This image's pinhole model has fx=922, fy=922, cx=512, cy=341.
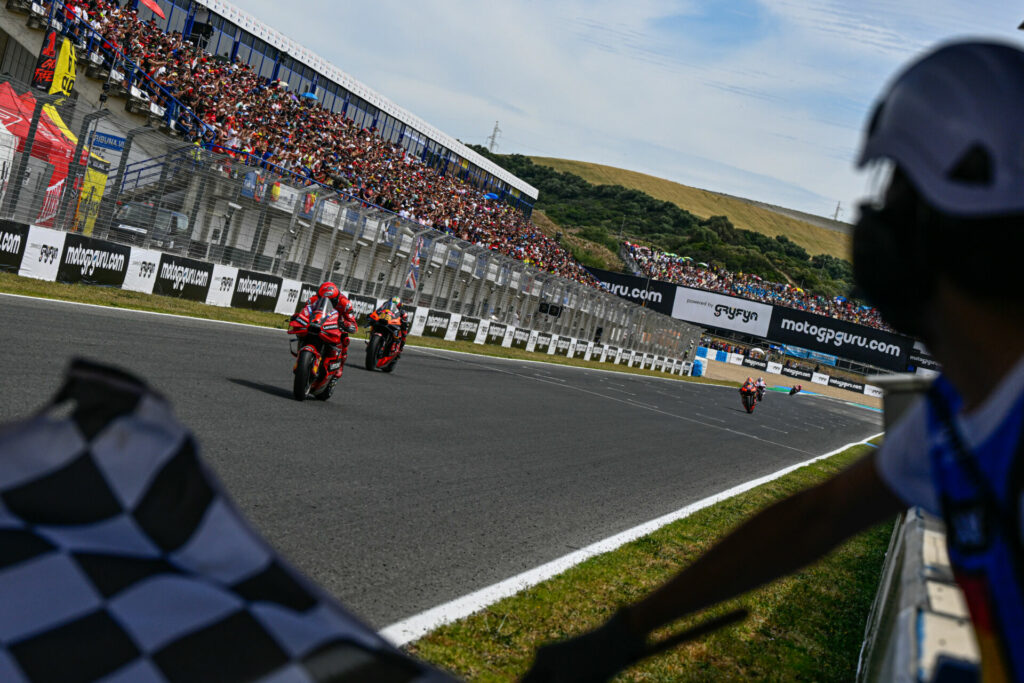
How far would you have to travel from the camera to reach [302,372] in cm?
1020

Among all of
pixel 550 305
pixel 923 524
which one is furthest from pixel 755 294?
pixel 923 524

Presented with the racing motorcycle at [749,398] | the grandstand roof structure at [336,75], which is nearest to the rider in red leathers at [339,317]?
the racing motorcycle at [749,398]

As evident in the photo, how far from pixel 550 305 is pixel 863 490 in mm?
35383

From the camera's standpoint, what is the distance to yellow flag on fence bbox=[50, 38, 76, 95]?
22.4 meters

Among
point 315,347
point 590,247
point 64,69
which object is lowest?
point 315,347

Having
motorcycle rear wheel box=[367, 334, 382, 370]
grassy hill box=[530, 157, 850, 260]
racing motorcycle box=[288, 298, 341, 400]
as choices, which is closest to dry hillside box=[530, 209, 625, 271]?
grassy hill box=[530, 157, 850, 260]

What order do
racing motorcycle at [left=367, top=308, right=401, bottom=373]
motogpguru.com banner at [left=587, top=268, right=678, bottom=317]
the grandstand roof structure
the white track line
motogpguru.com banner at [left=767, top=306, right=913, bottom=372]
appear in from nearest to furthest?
1. the white track line
2. racing motorcycle at [left=367, top=308, right=401, bottom=373]
3. the grandstand roof structure
4. motogpguru.com banner at [left=767, top=306, right=913, bottom=372]
5. motogpguru.com banner at [left=587, top=268, right=678, bottom=317]

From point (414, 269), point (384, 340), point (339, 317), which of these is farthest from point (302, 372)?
point (414, 269)

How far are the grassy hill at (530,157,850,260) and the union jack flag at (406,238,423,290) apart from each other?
140 metres

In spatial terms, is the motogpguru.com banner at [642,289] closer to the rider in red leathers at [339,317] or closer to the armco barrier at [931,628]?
the rider in red leathers at [339,317]

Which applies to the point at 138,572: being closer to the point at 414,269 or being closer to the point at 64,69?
the point at 64,69

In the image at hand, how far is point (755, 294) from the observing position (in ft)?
288

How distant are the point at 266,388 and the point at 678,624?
22.0 ft

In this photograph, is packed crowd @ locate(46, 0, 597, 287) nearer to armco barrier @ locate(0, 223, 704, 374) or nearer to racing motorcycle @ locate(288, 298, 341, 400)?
armco barrier @ locate(0, 223, 704, 374)
